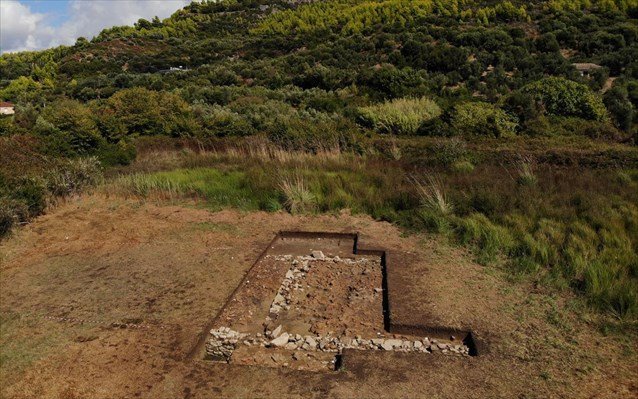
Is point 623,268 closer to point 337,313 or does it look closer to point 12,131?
point 337,313

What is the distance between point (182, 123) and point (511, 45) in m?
22.3

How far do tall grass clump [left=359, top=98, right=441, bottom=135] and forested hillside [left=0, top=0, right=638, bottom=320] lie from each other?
0.18 feet

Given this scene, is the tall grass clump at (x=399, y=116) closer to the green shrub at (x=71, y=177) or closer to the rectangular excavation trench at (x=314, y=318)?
the green shrub at (x=71, y=177)

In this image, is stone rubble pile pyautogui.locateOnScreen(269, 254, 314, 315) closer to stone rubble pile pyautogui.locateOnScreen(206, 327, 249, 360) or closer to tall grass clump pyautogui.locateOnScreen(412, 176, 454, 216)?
stone rubble pile pyautogui.locateOnScreen(206, 327, 249, 360)

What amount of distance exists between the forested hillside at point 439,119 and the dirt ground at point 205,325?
0.71 m

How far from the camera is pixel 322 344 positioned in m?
4.10

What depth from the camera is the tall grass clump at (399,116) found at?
15594 mm

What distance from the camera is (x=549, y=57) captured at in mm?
26141

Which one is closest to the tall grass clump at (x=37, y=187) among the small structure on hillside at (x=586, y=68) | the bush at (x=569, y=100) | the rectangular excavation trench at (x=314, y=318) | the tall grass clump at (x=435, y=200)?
Result: the rectangular excavation trench at (x=314, y=318)

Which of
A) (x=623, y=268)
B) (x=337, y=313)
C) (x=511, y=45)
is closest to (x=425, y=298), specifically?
(x=337, y=313)

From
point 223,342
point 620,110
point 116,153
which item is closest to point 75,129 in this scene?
point 116,153

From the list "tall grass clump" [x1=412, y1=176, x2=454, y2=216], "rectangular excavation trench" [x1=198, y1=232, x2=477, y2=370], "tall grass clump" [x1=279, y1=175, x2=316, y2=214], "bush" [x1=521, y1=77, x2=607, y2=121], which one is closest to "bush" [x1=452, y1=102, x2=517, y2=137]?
"bush" [x1=521, y1=77, x2=607, y2=121]

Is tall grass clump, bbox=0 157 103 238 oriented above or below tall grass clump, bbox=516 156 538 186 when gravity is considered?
above

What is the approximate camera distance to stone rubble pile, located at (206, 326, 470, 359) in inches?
160
